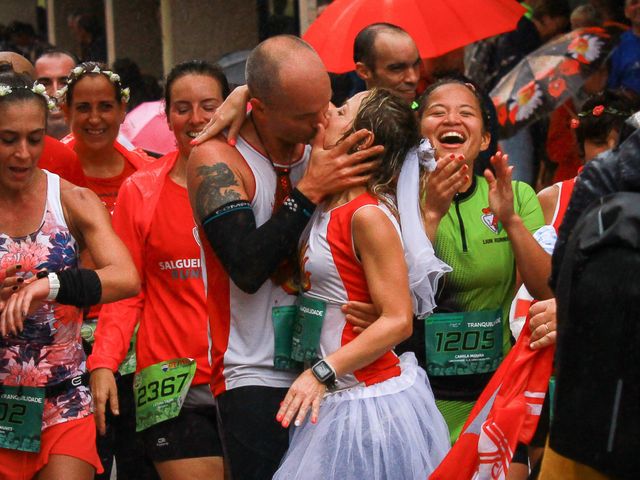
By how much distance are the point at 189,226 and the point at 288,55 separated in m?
1.49

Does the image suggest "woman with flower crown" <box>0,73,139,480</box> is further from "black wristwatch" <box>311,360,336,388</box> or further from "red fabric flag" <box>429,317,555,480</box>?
"red fabric flag" <box>429,317,555,480</box>

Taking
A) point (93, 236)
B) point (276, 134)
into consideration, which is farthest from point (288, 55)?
point (93, 236)

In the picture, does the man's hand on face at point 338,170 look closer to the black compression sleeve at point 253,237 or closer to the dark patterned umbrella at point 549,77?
the black compression sleeve at point 253,237

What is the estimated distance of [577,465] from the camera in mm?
3408

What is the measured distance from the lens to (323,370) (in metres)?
4.36

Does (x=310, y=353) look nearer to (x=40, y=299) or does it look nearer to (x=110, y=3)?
(x=40, y=299)

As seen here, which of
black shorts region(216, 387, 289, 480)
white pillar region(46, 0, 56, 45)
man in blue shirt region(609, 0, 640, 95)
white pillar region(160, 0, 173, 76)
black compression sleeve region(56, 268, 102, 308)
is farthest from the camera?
white pillar region(46, 0, 56, 45)

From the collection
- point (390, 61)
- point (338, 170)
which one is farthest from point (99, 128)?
point (338, 170)

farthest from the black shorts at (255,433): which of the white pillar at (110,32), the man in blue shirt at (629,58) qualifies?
the white pillar at (110,32)

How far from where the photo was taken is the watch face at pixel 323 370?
171 inches

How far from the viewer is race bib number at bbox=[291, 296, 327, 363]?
4.56 metres

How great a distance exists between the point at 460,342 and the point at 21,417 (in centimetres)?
180

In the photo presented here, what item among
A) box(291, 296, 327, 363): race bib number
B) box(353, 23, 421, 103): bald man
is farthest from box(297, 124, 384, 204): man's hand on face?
box(353, 23, 421, 103): bald man

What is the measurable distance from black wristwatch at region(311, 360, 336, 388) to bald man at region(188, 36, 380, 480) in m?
0.36
